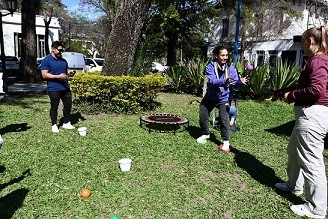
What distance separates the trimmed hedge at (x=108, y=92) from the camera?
7.75 metres

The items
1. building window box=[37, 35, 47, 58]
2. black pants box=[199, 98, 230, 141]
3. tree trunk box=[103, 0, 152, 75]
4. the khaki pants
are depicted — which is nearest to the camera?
the khaki pants

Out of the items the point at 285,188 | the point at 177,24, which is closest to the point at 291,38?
the point at 177,24

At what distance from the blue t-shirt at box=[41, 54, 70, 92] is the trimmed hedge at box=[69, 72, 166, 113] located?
1615mm

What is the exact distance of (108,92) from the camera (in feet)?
25.8

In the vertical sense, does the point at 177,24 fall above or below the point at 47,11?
below

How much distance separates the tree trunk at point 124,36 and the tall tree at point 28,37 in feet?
29.3

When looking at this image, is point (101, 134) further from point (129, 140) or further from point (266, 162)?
point (266, 162)

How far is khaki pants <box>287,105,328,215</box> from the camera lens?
3.16 m

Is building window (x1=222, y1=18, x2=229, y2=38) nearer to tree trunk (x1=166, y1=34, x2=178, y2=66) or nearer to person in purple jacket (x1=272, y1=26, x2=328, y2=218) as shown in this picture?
tree trunk (x1=166, y1=34, x2=178, y2=66)

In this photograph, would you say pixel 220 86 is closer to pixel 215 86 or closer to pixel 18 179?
pixel 215 86

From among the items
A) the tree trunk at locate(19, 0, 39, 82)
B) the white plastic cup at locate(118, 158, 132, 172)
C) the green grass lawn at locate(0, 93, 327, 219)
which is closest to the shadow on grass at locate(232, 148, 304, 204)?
the green grass lawn at locate(0, 93, 327, 219)

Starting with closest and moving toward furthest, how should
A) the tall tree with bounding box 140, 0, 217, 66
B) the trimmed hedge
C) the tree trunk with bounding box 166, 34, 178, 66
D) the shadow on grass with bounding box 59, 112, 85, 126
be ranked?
the shadow on grass with bounding box 59, 112, 85, 126, the trimmed hedge, the tall tree with bounding box 140, 0, 217, 66, the tree trunk with bounding box 166, 34, 178, 66

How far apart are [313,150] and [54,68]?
461cm

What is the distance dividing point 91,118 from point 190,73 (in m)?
5.09
